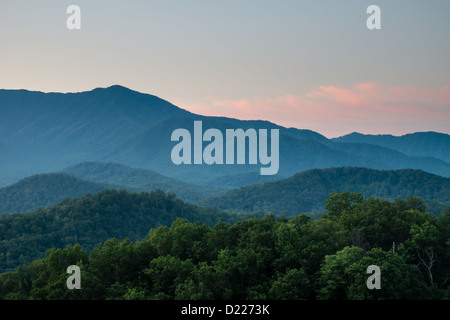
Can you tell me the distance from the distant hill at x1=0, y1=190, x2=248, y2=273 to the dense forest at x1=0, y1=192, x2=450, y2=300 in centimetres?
6348

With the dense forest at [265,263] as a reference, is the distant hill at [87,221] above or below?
below

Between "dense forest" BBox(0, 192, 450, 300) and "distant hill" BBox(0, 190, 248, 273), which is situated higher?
"dense forest" BBox(0, 192, 450, 300)

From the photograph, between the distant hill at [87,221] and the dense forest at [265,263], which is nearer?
the dense forest at [265,263]

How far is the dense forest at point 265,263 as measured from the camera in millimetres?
31547

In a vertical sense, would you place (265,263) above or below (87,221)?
above

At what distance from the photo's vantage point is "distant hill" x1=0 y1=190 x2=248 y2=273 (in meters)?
98.5

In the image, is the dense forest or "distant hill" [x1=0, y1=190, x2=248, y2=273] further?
"distant hill" [x1=0, y1=190, x2=248, y2=273]

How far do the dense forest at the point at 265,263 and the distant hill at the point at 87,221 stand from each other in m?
63.5

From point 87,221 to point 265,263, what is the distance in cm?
9636

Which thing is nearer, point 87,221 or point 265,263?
point 265,263

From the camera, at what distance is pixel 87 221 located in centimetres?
12262

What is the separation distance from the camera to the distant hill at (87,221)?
98.5 metres
